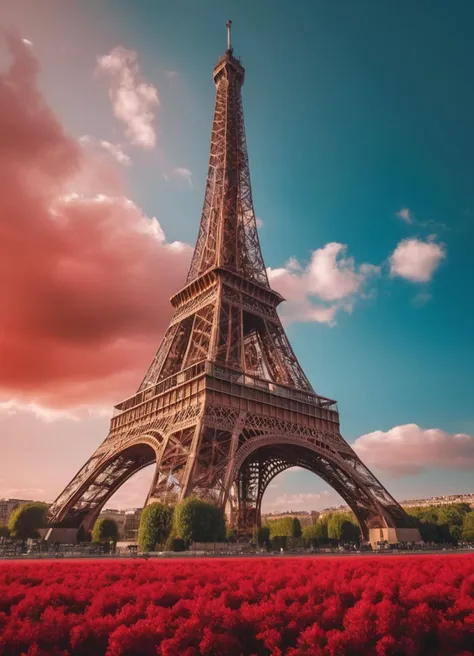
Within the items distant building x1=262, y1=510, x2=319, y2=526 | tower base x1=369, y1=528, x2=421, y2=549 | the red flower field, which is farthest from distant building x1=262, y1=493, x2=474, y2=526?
the red flower field

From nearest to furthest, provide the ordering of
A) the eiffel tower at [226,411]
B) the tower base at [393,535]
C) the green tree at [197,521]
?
the green tree at [197,521], the eiffel tower at [226,411], the tower base at [393,535]

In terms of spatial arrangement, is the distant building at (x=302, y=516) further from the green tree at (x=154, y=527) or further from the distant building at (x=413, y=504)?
the green tree at (x=154, y=527)

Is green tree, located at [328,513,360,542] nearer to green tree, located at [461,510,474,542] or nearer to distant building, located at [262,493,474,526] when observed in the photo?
green tree, located at [461,510,474,542]

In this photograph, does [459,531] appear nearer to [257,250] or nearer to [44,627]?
[257,250]

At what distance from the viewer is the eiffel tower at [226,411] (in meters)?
38.3

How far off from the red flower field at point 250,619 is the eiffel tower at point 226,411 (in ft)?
88.3

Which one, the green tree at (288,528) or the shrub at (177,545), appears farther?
the green tree at (288,528)

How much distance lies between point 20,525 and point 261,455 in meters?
25.5

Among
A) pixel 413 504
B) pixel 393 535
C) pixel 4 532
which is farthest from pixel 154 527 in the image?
pixel 413 504

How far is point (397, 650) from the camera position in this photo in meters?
5.81

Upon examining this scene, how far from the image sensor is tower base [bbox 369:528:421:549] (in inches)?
1758

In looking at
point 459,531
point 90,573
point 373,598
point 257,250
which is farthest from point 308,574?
point 459,531

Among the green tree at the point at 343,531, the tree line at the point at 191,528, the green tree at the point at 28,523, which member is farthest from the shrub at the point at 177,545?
the green tree at the point at 343,531

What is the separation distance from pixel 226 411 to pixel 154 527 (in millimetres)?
11515
